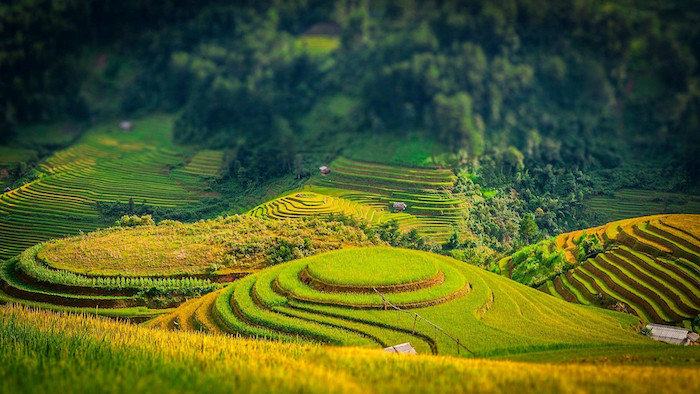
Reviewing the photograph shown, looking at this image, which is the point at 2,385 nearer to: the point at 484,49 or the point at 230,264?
the point at 230,264

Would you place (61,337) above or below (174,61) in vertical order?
below

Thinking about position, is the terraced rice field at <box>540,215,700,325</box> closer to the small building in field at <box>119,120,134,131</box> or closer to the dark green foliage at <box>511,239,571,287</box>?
the dark green foliage at <box>511,239,571,287</box>

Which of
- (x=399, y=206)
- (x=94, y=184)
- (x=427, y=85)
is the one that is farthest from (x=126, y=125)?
(x=399, y=206)

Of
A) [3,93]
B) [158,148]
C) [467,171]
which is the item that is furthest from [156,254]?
[3,93]

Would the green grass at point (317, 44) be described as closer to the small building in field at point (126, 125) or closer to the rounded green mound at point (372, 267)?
the small building in field at point (126, 125)

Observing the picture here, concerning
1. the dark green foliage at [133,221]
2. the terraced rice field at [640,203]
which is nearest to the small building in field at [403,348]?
the dark green foliage at [133,221]
